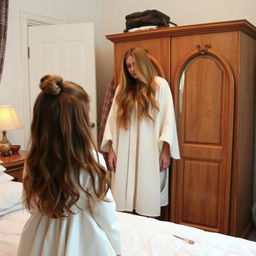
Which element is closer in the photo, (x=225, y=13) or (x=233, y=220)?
(x=233, y=220)

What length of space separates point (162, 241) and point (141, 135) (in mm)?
1324

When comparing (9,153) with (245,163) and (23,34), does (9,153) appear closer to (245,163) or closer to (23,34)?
(23,34)

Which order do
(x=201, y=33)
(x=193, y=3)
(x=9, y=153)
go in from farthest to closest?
1. (x=193, y=3)
2. (x=9, y=153)
3. (x=201, y=33)

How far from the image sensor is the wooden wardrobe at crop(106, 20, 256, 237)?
8.84 ft

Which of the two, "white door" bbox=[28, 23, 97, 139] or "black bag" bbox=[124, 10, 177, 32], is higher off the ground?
"black bag" bbox=[124, 10, 177, 32]

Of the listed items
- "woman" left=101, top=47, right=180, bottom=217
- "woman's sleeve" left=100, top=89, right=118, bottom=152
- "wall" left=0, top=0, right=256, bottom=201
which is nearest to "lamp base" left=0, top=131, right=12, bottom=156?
"wall" left=0, top=0, right=256, bottom=201

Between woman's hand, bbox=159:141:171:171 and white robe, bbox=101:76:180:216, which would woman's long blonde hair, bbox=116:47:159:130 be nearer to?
white robe, bbox=101:76:180:216

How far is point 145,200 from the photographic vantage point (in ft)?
9.37

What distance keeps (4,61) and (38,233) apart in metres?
2.28

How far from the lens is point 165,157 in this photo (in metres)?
2.87

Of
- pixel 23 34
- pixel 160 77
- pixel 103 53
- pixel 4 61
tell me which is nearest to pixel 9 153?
pixel 4 61

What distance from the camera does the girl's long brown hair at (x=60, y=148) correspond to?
117 cm

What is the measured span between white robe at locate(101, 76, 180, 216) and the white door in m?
0.94

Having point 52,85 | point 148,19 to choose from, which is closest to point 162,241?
point 52,85
